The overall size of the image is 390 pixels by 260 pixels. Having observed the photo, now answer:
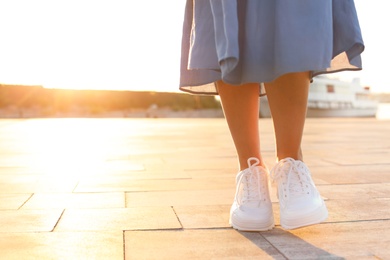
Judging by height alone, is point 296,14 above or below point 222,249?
above

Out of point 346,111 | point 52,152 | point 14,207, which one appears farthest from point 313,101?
point 14,207

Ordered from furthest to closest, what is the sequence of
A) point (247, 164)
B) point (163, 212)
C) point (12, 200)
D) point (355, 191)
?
1. point (355, 191)
2. point (12, 200)
3. point (163, 212)
4. point (247, 164)

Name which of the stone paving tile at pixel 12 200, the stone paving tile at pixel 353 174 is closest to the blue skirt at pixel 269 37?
the stone paving tile at pixel 12 200

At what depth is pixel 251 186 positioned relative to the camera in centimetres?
144

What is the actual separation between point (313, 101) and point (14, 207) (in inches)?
1018

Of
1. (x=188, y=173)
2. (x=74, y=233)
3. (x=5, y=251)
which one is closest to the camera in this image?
(x=5, y=251)

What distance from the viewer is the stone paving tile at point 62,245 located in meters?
1.18

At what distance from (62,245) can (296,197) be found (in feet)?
1.87

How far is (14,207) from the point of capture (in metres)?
1.74

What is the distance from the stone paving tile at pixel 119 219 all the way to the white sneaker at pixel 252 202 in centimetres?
17

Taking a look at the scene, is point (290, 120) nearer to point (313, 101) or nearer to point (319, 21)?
point (319, 21)

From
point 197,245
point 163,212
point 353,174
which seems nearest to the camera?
point 197,245

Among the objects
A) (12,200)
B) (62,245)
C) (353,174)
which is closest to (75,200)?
(12,200)

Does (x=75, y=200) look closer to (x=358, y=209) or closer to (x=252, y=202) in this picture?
(x=252, y=202)
